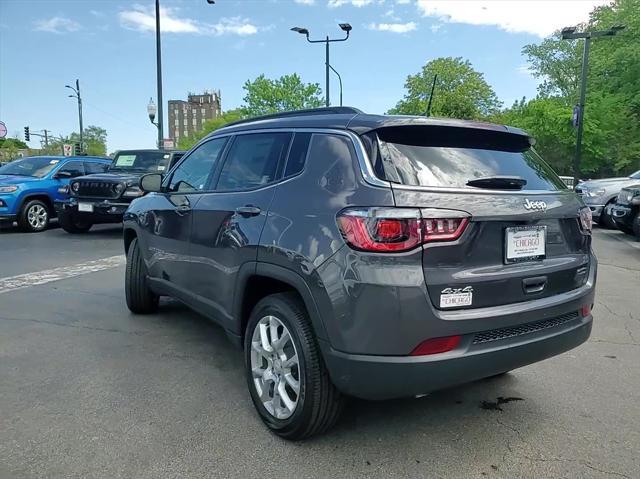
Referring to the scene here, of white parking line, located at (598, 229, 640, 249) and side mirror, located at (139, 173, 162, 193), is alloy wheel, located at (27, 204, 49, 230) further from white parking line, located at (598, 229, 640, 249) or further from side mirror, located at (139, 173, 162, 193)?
white parking line, located at (598, 229, 640, 249)

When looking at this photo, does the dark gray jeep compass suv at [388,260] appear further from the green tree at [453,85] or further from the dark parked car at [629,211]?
the green tree at [453,85]

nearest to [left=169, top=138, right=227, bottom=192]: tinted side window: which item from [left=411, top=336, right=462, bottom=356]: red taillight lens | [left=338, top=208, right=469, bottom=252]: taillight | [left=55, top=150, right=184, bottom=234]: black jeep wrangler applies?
[left=338, top=208, right=469, bottom=252]: taillight

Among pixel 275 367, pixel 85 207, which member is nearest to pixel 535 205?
pixel 275 367

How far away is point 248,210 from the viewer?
10.0ft

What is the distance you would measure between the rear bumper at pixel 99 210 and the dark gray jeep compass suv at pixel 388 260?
754 cm

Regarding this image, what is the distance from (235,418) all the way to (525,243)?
188 centimetres

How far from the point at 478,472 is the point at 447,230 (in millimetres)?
1185

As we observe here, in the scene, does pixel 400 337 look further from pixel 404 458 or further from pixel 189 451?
pixel 189 451

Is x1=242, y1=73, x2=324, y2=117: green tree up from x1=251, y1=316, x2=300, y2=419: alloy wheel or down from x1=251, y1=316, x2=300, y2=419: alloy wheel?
up

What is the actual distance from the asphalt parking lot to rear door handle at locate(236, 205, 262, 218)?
1.18m

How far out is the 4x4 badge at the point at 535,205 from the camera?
8.56 feet

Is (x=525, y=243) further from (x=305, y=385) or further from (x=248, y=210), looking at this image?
(x=248, y=210)

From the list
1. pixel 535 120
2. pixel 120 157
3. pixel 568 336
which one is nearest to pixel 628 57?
pixel 535 120

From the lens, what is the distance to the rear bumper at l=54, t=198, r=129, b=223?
10164 millimetres
